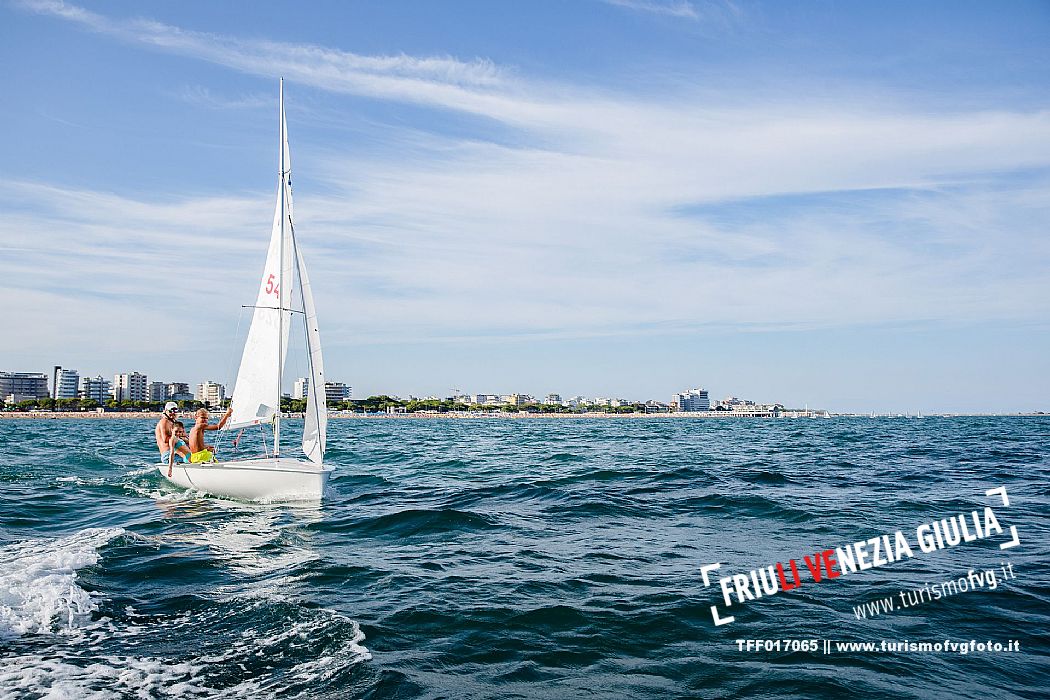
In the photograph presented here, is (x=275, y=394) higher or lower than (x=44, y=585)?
higher

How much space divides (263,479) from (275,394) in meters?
2.76

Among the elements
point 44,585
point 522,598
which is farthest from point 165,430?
point 522,598

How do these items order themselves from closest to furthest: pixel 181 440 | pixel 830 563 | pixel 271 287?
pixel 830 563 → pixel 271 287 → pixel 181 440

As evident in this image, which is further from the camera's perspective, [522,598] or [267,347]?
[267,347]

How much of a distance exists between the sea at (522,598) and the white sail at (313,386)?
6.56ft

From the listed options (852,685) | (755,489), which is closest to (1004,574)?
(852,685)

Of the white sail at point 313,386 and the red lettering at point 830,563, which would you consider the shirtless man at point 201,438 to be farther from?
the red lettering at point 830,563

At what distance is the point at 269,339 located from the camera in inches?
879

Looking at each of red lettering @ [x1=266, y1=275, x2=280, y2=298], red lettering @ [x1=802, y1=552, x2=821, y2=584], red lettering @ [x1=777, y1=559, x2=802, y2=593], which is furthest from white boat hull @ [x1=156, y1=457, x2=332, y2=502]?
red lettering @ [x1=802, y1=552, x2=821, y2=584]

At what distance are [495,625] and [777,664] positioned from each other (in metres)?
3.69

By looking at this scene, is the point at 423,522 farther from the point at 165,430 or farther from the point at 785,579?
the point at 165,430

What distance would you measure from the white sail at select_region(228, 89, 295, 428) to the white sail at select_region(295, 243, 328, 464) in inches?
39.4

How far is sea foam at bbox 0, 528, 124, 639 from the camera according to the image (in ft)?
32.2

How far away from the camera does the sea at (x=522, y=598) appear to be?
8.06m
